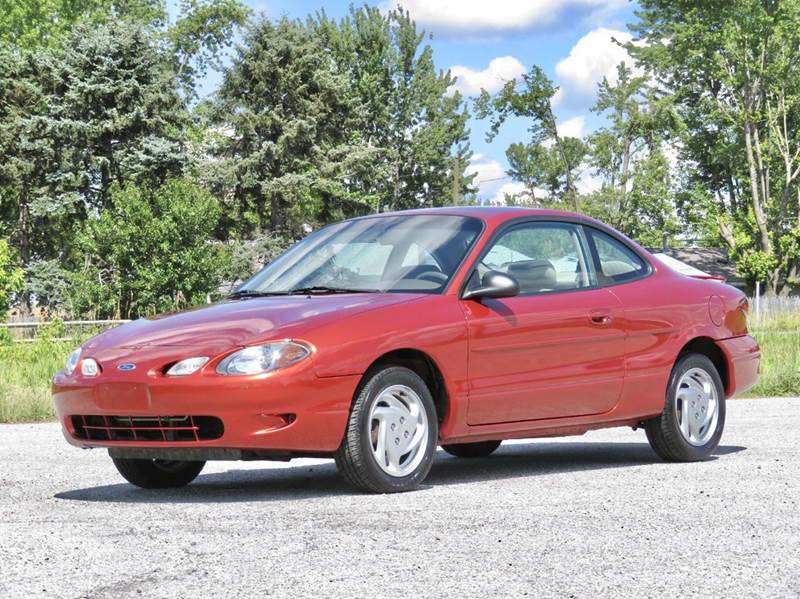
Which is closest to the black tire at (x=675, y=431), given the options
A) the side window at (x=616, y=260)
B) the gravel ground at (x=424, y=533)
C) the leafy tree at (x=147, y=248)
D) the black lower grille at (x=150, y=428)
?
the gravel ground at (x=424, y=533)

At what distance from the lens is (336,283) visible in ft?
25.4

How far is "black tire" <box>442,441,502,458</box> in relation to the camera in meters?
9.60

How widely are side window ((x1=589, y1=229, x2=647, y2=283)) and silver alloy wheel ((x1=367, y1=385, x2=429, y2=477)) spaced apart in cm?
206

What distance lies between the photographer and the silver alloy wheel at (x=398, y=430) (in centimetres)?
698

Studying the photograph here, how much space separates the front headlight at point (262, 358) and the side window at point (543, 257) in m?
1.55

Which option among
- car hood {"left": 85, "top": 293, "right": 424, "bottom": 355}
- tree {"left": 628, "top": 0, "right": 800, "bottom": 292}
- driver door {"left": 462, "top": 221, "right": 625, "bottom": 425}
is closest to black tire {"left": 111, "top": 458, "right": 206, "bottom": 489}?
car hood {"left": 85, "top": 293, "right": 424, "bottom": 355}

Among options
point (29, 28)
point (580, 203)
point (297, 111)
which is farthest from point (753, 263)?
point (29, 28)

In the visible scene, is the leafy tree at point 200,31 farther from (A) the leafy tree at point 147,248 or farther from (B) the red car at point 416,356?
(B) the red car at point 416,356

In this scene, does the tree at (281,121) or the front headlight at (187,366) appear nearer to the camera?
the front headlight at (187,366)

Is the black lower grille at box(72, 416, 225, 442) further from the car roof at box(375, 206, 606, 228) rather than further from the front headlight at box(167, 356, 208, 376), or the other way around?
the car roof at box(375, 206, 606, 228)

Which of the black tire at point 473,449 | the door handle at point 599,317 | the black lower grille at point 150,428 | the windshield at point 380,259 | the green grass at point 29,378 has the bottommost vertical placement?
the green grass at point 29,378

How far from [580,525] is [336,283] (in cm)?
233

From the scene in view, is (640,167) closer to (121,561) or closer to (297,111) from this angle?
(297,111)

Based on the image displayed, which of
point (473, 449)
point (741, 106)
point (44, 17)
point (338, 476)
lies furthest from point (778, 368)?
point (44, 17)
